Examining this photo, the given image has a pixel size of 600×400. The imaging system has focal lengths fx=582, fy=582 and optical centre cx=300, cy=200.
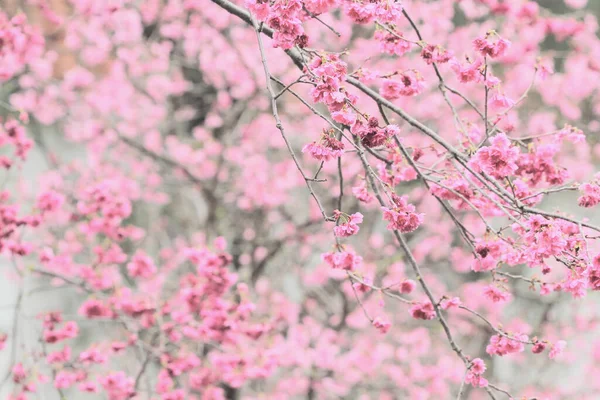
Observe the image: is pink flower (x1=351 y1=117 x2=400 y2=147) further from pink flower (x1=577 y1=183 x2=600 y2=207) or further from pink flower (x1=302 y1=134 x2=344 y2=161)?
pink flower (x1=577 y1=183 x2=600 y2=207)

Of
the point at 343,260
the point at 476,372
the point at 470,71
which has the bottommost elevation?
the point at 476,372

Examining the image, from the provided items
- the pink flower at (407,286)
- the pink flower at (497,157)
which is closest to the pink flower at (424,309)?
the pink flower at (407,286)

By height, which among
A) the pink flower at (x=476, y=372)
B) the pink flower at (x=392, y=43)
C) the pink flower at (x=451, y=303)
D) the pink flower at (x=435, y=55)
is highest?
the pink flower at (x=435, y=55)

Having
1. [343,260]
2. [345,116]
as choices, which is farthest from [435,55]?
[343,260]

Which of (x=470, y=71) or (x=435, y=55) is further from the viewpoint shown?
(x=435, y=55)

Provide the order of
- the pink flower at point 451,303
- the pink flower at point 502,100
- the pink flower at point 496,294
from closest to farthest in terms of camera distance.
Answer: the pink flower at point 502,100 → the pink flower at point 496,294 → the pink flower at point 451,303

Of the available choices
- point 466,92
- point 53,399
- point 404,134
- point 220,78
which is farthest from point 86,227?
point 466,92

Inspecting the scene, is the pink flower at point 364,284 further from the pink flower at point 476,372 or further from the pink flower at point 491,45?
the pink flower at point 491,45

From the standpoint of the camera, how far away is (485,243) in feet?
9.93

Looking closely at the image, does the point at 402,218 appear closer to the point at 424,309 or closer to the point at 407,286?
the point at 424,309

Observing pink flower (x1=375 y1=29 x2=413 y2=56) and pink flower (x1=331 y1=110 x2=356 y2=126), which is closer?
pink flower (x1=331 y1=110 x2=356 y2=126)

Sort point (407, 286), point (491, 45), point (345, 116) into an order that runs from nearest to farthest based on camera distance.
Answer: point (345, 116) < point (491, 45) < point (407, 286)

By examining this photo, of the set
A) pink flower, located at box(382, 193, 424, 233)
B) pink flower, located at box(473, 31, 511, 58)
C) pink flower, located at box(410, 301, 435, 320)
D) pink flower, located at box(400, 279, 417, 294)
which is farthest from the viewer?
pink flower, located at box(400, 279, 417, 294)

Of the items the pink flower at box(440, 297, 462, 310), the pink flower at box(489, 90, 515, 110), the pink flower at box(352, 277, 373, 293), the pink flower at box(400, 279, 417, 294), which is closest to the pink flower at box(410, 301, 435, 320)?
the pink flower at box(440, 297, 462, 310)
